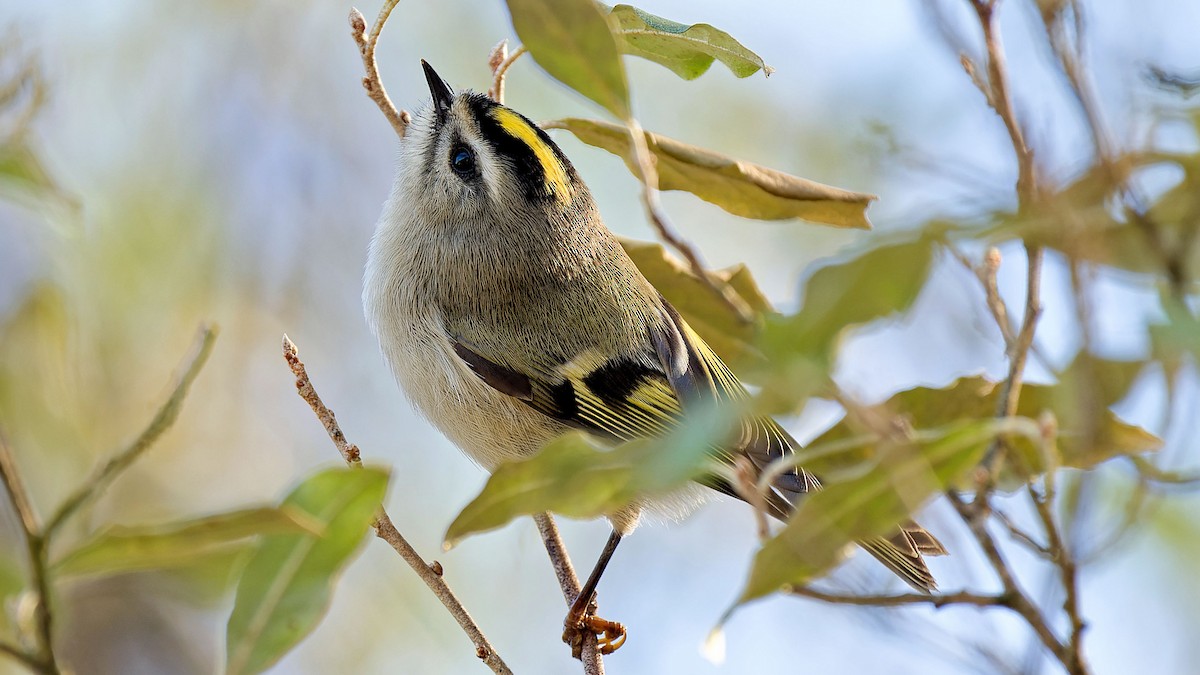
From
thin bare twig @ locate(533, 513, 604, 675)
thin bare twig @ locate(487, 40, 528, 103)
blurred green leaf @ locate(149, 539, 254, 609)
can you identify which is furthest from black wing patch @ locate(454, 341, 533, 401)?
blurred green leaf @ locate(149, 539, 254, 609)

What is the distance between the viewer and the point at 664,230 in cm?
106

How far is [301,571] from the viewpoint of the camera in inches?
39.7

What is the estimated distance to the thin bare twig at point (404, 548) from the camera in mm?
1495

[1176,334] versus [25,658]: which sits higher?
[1176,334]

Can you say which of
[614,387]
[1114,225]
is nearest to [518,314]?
[614,387]

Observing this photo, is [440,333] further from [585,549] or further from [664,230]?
[585,549]

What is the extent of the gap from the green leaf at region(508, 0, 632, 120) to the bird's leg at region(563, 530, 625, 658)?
4.08ft

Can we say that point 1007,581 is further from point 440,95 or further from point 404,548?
point 440,95

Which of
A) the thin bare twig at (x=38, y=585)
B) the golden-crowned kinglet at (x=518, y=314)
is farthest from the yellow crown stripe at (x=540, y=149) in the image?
the thin bare twig at (x=38, y=585)

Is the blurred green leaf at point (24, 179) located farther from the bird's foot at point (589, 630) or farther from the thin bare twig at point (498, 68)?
the bird's foot at point (589, 630)

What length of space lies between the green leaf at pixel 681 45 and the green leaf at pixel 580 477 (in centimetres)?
68

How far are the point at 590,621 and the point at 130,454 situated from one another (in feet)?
4.53

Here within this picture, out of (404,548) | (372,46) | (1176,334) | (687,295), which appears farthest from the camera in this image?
(687,295)

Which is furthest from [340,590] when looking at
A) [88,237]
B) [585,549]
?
[88,237]
